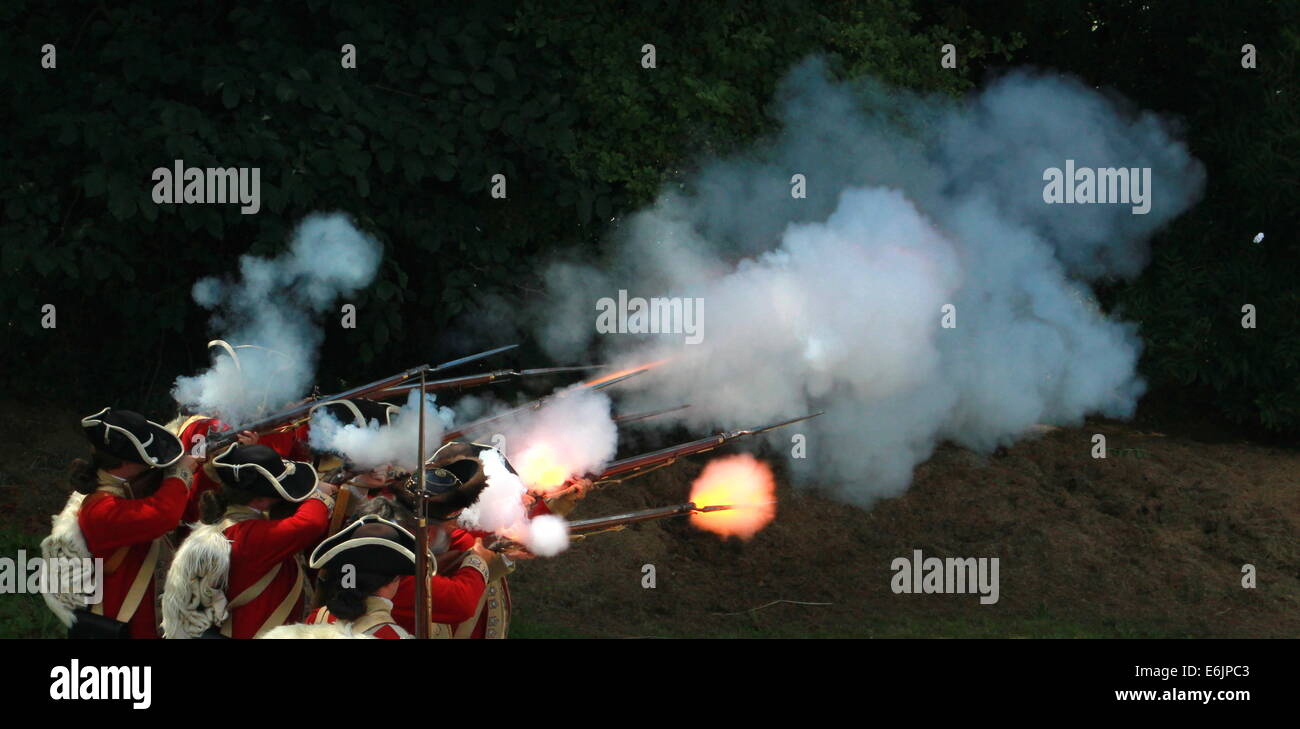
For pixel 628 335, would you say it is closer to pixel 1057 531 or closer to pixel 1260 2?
pixel 1057 531

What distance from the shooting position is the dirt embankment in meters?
10.3

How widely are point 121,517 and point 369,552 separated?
200 cm

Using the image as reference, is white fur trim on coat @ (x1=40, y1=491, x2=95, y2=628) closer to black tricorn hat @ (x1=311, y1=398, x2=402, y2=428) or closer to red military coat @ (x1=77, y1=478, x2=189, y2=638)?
red military coat @ (x1=77, y1=478, x2=189, y2=638)

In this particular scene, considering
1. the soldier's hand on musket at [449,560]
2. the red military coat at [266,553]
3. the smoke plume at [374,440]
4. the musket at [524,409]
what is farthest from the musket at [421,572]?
the musket at [524,409]

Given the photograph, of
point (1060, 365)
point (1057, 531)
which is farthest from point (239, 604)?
point (1060, 365)

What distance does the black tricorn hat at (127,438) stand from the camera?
7.19m

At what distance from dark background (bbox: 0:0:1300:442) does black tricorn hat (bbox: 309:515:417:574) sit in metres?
5.12

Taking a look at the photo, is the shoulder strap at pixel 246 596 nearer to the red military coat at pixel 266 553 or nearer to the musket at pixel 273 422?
the red military coat at pixel 266 553

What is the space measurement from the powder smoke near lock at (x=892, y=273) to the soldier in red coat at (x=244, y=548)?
13.7 feet

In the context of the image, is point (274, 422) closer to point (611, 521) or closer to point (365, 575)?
point (611, 521)

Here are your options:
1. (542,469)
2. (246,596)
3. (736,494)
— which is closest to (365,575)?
(246,596)

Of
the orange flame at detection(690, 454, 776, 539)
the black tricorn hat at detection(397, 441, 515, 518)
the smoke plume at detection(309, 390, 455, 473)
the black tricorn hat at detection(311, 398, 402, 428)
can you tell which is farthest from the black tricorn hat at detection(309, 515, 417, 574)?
the orange flame at detection(690, 454, 776, 539)

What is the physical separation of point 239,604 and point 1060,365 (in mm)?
7446

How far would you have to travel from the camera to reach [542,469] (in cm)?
837
